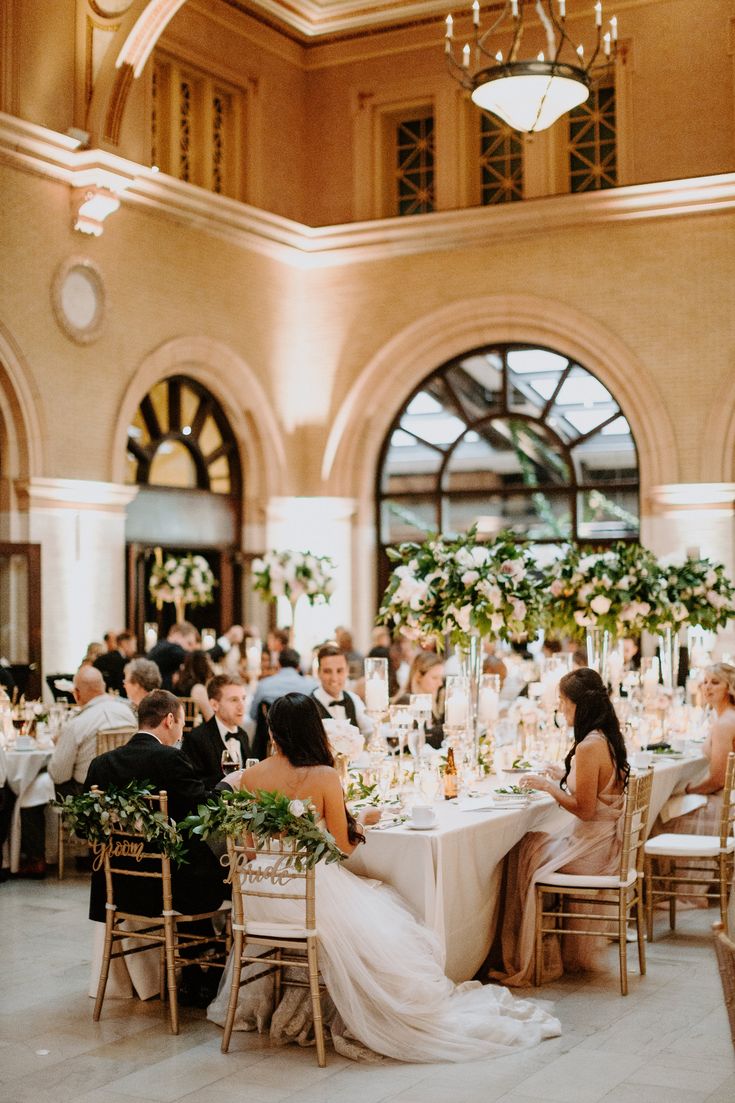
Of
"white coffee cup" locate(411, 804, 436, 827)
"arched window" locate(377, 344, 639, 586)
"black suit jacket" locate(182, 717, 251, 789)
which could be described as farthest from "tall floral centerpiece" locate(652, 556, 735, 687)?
"arched window" locate(377, 344, 639, 586)

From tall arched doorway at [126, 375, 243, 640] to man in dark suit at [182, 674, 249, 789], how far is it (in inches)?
283

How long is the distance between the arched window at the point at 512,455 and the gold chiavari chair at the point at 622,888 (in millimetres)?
8452

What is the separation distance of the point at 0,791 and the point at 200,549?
651cm

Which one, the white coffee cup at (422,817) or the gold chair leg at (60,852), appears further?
the gold chair leg at (60,852)

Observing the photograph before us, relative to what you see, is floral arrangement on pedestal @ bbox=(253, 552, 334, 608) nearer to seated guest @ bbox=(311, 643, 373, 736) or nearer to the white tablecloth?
the white tablecloth

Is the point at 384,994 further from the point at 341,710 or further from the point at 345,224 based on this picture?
the point at 345,224

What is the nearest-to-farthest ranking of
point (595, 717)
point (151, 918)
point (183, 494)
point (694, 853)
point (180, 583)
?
1. point (151, 918)
2. point (595, 717)
3. point (694, 853)
4. point (180, 583)
5. point (183, 494)

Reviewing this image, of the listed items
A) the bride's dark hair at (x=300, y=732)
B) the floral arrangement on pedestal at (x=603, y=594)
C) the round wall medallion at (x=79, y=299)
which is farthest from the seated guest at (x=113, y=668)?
the bride's dark hair at (x=300, y=732)

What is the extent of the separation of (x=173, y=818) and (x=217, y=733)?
3.06 feet

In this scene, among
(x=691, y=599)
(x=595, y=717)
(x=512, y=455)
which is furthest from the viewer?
(x=512, y=455)

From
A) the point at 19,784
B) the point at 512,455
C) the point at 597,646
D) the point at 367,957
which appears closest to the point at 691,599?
the point at 597,646

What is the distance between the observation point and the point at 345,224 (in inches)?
637

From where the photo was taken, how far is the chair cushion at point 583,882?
6.58 metres

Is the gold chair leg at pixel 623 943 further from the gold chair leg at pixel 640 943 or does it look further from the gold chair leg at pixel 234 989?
the gold chair leg at pixel 234 989
